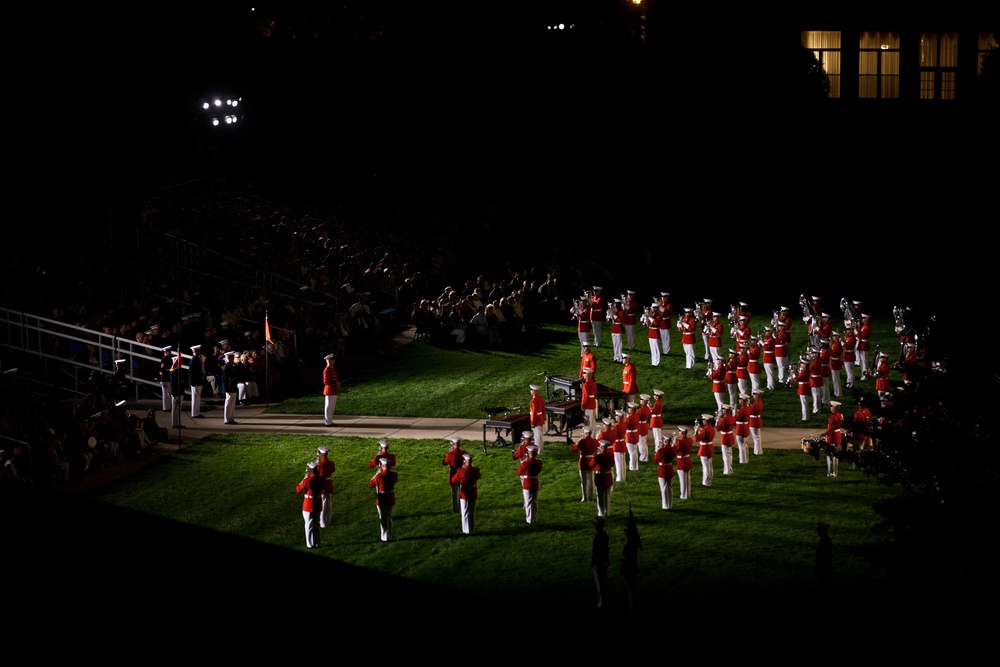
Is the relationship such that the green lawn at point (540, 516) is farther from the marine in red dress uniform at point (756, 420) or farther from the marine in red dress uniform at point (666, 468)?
the marine in red dress uniform at point (756, 420)

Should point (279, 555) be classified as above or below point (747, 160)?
below

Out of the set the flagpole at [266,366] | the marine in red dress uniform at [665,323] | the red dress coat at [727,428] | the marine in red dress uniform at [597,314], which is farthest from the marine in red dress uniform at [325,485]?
the marine in red dress uniform at [597,314]

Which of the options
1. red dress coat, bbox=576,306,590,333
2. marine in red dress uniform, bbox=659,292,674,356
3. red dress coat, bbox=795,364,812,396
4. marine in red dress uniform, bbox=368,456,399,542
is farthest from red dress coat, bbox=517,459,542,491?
red dress coat, bbox=576,306,590,333

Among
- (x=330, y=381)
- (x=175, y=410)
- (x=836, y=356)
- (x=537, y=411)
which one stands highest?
(x=836, y=356)

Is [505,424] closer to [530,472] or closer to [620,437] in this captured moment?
[620,437]

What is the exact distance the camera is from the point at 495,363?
37.1 meters

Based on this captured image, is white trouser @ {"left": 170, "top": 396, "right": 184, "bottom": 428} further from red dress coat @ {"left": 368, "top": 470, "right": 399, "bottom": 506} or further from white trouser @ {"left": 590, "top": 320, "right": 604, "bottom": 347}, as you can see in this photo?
white trouser @ {"left": 590, "top": 320, "right": 604, "bottom": 347}

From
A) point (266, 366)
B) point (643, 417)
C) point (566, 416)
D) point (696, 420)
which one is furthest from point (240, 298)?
point (643, 417)

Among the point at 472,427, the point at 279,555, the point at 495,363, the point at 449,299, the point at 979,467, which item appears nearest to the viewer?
the point at 979,467

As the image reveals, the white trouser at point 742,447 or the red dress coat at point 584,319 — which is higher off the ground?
the red dress coat at point 584,319

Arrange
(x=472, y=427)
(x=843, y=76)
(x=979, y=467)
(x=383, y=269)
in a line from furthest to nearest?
(x=843, y=76) → (x=383, y=269) → (x=472, y=427) → (x=979, y=467)

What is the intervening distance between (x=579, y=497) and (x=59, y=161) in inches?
976

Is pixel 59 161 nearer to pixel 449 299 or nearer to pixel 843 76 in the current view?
pixel 449 299

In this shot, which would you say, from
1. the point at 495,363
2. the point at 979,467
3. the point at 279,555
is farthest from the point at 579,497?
the point at 495,363
